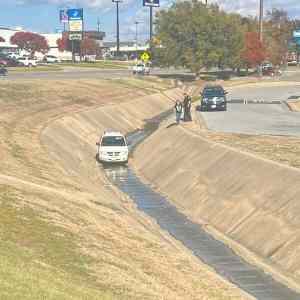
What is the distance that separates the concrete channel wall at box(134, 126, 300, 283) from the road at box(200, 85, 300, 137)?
8794mm

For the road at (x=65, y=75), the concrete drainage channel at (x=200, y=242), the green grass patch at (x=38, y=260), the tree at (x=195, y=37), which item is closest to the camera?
the green grass patch at (x=38, y=260)

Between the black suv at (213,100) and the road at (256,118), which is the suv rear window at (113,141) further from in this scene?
the black suv at (213,100)

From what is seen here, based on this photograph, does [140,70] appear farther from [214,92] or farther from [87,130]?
[87,130]

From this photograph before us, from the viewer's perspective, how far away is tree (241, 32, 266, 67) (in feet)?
377

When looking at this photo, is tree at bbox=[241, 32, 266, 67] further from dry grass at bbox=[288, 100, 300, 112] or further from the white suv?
the white suv

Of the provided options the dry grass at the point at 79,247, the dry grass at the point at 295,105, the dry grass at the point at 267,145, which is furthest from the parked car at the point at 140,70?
the dry grass at the point at 79,247

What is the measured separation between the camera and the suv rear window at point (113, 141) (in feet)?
142

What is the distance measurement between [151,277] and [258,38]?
10575 cm

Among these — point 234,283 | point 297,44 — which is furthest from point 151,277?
point 297,44

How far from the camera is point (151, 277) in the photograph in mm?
17922

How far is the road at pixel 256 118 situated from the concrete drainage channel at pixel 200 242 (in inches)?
525

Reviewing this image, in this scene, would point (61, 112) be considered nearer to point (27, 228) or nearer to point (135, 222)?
point (135, 222)

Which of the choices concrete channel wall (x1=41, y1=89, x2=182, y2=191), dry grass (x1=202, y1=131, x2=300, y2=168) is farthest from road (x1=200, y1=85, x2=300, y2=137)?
concrete channel wall (x1=41, y1=89, x2=182, y2=191)

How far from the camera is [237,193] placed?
30984mm
